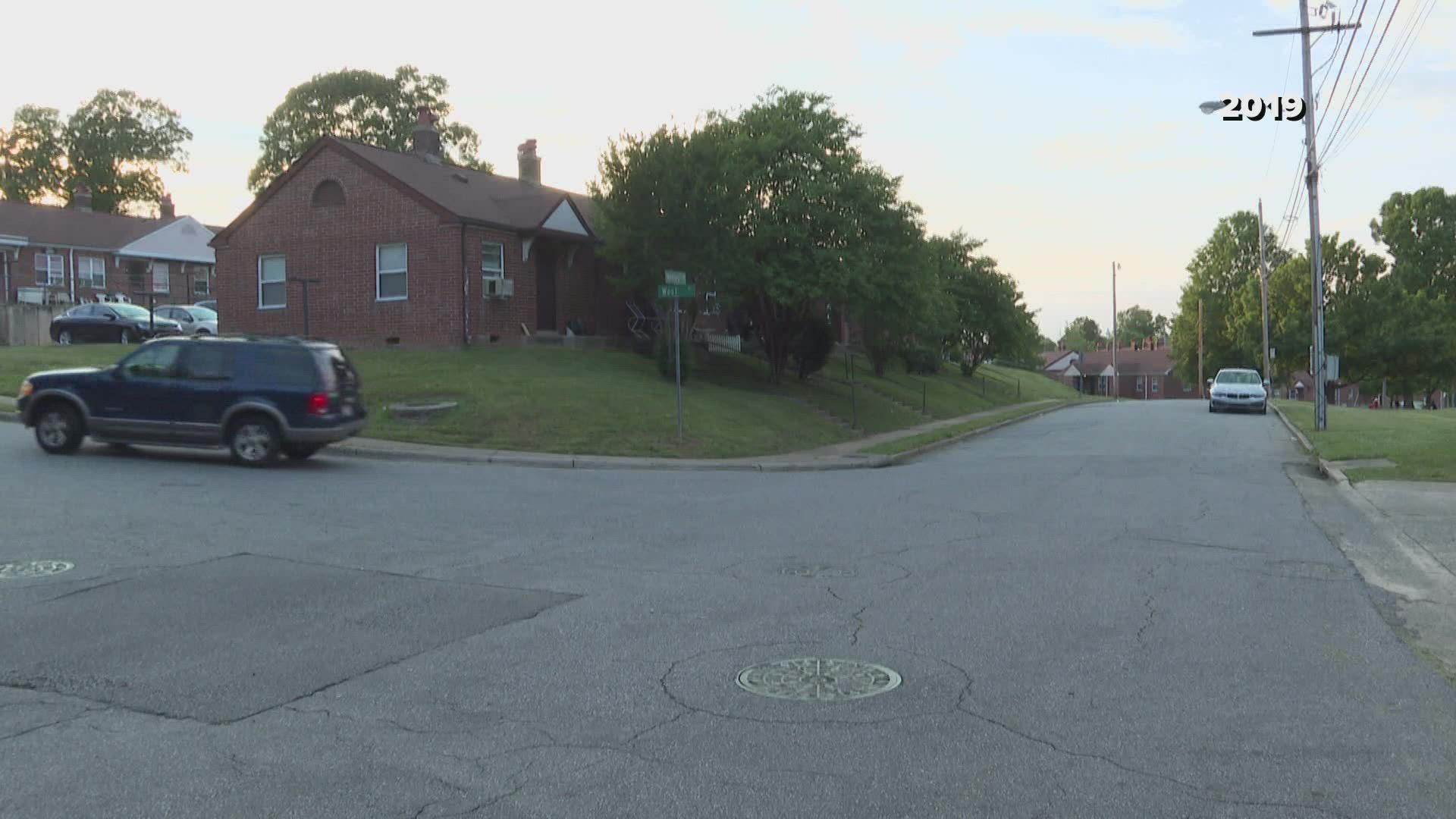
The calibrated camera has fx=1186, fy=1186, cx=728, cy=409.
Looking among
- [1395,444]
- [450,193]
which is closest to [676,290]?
[1395,444]

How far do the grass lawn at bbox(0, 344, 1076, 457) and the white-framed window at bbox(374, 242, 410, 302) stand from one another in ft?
5.53

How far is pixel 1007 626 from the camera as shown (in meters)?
7.74

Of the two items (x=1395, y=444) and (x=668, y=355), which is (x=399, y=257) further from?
(x=1395, y=444)

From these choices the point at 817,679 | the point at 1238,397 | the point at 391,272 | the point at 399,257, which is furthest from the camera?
the point at 1238,397

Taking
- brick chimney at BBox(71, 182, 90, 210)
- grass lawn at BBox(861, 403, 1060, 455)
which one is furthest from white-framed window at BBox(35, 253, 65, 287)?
grass lawn at BBox(861, 403, 1060, 455)

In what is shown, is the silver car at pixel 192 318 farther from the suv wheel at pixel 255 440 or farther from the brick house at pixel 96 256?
the suv wheel at pixel 255 440

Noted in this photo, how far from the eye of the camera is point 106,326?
1393 inches

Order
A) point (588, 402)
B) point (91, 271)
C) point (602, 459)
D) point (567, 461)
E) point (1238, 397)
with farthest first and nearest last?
point (91, 271)
point (1238, 397)
point (588, 402)
point (602, 459)
point (567, 461)

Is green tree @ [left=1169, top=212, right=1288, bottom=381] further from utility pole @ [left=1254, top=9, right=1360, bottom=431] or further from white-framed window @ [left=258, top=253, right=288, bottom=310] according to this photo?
white-framed window @ [left=258, top=253, right=288, bottom=310]

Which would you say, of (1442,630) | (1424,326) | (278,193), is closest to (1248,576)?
(1442,630)

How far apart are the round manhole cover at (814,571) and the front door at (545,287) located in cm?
2407

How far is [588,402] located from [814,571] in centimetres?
1429

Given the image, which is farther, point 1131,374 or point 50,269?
point 1131,374

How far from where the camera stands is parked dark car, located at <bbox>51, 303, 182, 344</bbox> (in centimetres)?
3538
